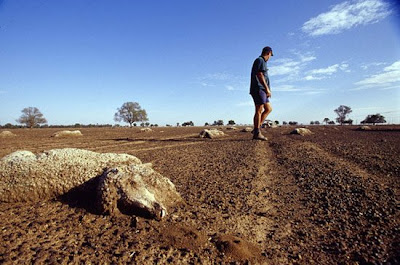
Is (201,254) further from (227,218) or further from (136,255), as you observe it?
(227,218)

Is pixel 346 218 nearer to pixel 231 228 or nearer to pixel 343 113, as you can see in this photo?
pixel 231 228

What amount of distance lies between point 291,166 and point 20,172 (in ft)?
13.8

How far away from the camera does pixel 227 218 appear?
2230 mm

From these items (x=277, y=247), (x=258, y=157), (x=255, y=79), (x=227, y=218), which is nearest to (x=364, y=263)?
(x=277, y=247)

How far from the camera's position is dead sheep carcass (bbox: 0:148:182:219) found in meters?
2.22

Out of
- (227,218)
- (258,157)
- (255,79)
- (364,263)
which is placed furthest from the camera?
(255,79)

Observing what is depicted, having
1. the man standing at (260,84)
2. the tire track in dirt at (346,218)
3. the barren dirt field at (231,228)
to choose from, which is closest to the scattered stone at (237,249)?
the barren dirt field at (231,228)

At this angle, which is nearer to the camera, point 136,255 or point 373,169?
point 136,255

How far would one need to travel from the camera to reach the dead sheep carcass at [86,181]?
87.3 inches

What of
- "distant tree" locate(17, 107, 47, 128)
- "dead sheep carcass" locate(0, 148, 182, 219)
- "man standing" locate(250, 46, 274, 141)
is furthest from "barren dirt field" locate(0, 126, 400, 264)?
"distant tree" locate(17, 107, 47, 128)

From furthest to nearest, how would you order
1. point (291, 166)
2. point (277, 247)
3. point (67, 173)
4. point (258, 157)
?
point (258, 157), point (291, 166), point (67, 173), point (277, 247)

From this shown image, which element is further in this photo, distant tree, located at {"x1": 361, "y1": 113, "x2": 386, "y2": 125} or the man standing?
distant tree, located at {"x1": 361, "y1": 113, "x2": 386, "y2": 125}

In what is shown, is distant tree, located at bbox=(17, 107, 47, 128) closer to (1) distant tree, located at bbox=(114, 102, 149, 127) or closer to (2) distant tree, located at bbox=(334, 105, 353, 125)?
(1) distant tree, located at bbox=(114, 102, 149, 127)

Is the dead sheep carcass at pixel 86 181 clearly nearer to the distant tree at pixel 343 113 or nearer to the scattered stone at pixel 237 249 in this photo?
the scattered stone at pixel 237 249
